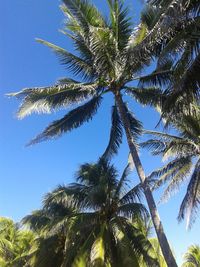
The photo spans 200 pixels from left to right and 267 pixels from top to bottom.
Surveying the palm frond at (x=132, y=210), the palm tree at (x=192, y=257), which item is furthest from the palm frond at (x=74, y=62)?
the palm tree at (x=192, y=257)

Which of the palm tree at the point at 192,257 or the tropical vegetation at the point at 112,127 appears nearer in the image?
the tropical vegetation at the point at 112,127

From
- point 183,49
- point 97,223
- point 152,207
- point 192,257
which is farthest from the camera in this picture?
point 192,257

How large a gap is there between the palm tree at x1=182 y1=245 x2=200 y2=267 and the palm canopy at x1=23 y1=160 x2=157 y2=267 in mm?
9432

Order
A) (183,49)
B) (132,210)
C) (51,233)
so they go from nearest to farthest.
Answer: (183,49), (132,210), (51,233)

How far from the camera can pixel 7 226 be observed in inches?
1086

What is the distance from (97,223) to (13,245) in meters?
11.3

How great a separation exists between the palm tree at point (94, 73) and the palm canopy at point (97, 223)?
1773mm

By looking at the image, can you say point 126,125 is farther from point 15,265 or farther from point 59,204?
point 15,265

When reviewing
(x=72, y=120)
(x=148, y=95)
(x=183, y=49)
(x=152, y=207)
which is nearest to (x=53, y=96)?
(x=72, y=120)

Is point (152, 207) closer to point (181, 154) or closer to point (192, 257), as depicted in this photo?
point (181, 154)

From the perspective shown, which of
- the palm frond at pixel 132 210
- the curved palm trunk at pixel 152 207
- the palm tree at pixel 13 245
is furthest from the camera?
the palm tree at pixel 13 245

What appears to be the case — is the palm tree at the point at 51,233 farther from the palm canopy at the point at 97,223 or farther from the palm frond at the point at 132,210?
the palm frond at the point at 132,210

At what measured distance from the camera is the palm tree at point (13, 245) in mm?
19495

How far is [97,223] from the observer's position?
15.8 m
